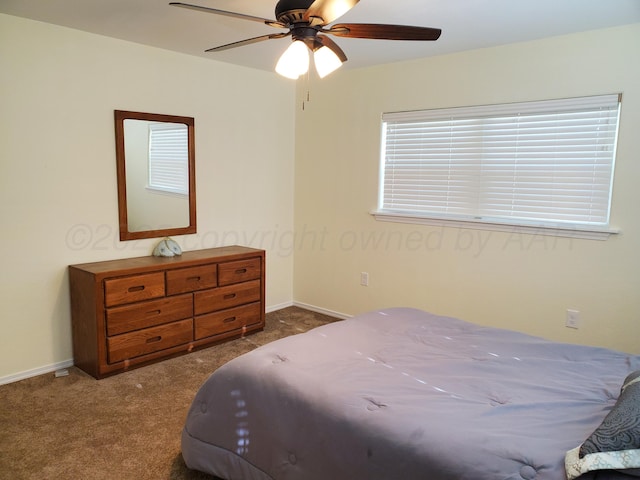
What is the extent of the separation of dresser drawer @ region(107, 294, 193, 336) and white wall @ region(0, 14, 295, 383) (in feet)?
1.56

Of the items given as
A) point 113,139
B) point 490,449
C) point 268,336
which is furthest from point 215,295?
point 490,449

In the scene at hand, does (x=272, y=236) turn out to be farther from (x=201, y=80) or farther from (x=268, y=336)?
(x=201, y=80)

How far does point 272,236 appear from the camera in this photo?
4.62 meters

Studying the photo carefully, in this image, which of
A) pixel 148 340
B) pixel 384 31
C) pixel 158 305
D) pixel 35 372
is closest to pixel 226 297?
pixel 158 305

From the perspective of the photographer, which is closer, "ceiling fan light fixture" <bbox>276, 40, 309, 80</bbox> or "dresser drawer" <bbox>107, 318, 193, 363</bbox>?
"ceiling fan light fixture" <bbox>276, 40, 309, 80</bbox>

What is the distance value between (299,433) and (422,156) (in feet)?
9.09

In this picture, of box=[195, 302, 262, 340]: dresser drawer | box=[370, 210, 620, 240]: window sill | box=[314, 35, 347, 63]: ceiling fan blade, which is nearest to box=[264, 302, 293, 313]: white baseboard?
box=[195, 302, 262, 340]: dresser drawer

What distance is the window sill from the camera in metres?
3.02

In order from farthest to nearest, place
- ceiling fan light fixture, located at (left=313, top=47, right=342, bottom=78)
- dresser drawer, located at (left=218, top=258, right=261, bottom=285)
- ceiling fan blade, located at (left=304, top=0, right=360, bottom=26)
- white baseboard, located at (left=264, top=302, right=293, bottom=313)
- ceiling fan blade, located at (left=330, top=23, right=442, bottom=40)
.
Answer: white baseboard, located at (left=264, top=302, right=293, bottom=313), dresser drawer, located at (left=218, top=258, right=261, bottom=285), ceiling fan light fixture, located at (left=313, top=47, right=342, bottom=78), ceiling fan blade, located at (left=330, top=23, right=442, bottom=40), ceiling fan blade, located at (left=304, top=0, right=360, bottom=26)

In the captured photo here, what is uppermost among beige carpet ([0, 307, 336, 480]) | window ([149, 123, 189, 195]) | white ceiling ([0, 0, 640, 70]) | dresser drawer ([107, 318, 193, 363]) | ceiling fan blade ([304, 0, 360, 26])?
white ceiling ([0, 0, 640, 70])

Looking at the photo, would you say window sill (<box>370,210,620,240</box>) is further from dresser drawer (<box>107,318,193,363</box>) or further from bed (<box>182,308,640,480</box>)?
dresser drawer (<box>107,318,193,363</box>)

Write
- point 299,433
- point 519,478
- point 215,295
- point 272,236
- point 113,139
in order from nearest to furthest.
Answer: point 519,478 → point 299,433 → point 113,139 → point 215,295 → point 272,236

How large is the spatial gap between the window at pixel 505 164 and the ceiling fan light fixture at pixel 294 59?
69.5 inches

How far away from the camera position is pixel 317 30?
208 cm
